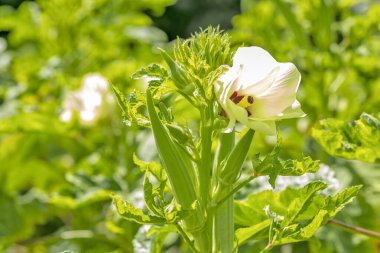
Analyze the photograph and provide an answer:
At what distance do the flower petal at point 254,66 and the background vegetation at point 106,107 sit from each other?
0.56 metres

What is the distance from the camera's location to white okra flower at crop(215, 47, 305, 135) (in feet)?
2.77

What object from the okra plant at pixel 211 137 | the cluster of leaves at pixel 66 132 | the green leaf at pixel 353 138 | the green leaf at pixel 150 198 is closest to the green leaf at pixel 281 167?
the okra plant at pixel 211 137

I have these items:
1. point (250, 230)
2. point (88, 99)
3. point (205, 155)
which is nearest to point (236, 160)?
point (205, 155)

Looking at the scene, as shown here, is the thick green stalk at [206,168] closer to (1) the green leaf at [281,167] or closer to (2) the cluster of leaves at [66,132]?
(1) the green leaf at [281,167]

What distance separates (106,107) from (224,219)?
3.61ft

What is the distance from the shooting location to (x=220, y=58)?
877 mm

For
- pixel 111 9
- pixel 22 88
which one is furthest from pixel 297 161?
pixel 111 9

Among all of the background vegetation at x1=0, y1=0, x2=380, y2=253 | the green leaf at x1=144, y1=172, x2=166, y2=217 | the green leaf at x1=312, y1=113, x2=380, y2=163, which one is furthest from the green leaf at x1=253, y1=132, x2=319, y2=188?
the background vegetation at x1=0, y1=0, x2=380, y2=253

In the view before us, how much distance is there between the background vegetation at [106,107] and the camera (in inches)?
70.2

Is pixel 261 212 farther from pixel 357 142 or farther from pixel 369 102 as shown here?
pixel 369 102

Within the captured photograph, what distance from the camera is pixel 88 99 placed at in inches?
77.6

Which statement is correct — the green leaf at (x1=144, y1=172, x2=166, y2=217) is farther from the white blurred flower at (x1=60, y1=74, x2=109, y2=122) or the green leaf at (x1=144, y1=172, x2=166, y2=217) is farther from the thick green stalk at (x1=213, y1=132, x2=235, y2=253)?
the white blurred flower at (x1=60, y1=74, x2=109, y2=122)

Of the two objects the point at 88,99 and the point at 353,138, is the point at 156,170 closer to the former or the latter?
the point at 353,138

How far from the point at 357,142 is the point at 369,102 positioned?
913 mm
